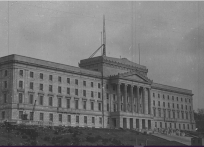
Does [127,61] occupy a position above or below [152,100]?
above

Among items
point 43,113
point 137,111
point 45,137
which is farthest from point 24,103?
point 137,111

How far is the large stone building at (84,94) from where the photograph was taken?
7962 centimetres

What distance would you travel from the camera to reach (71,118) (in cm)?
8875

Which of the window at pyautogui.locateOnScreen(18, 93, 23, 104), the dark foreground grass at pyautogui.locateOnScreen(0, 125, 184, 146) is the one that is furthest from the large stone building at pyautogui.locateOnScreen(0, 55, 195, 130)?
the dark foreground grass at pyautogui.locateOnScreen(0, 125, 184, 146)

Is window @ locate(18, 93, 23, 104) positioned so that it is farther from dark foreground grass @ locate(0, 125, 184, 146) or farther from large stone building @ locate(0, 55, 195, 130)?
dark foreground grass @ locate(0, 125, 184, 146)

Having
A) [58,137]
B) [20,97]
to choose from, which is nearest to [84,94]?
[20,97]

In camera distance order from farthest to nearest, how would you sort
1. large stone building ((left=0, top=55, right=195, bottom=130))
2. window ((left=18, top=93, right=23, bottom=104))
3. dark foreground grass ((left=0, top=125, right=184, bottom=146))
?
1. large stone building ((left=0, top=55, right=195, bottom=130))
2. window ((left=18, top=93, right=23, bottom=104))
3. dark foreground grass ((left=0, top=125, right=184, bottom=146))

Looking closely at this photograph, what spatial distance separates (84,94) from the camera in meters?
92.9

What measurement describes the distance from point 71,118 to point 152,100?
33617 millimetres

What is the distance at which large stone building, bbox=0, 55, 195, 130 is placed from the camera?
79625mm

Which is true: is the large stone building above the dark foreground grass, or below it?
above

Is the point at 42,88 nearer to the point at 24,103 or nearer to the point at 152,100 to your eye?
the point at 24,103

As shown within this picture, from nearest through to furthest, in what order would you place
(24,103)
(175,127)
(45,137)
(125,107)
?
(45,137) → (24,103) → (125,107) → (175,127)

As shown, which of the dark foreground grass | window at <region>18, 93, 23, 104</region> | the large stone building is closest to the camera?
the dark foreground grass
